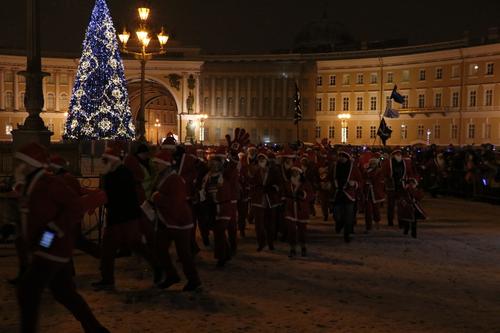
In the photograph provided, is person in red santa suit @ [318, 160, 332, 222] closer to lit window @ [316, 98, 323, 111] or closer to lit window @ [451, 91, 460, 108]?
lit window @ [451, 91, 460, 108]

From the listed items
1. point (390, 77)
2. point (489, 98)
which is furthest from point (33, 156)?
point (390, 77)

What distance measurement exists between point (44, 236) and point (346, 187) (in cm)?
852

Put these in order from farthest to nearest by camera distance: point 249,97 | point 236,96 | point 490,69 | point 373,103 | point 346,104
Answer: point 236,96, point 249,97, point 346,104, point 373,103, point 490,69

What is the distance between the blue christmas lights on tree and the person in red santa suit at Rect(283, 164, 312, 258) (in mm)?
21313

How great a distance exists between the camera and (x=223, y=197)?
10.3m

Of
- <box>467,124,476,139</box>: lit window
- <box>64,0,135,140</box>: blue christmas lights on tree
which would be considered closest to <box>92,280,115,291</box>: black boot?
<box>64,0,135,140</box>: blue christmas lights on tree

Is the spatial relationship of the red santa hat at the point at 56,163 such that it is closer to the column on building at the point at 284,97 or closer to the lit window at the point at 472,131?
the lit window at the point at 472,131

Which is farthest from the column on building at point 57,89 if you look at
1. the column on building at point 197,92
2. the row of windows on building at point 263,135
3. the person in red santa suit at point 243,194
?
the person in red santa suit at point 243,194

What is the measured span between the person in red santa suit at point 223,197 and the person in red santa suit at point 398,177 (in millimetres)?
4964

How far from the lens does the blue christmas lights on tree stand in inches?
1218

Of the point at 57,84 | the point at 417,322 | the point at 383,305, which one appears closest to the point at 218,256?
the point at 383,305

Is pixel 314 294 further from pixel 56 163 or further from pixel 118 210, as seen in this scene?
pixel 56 163

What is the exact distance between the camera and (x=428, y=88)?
2960 inches

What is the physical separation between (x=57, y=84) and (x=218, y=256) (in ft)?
280
